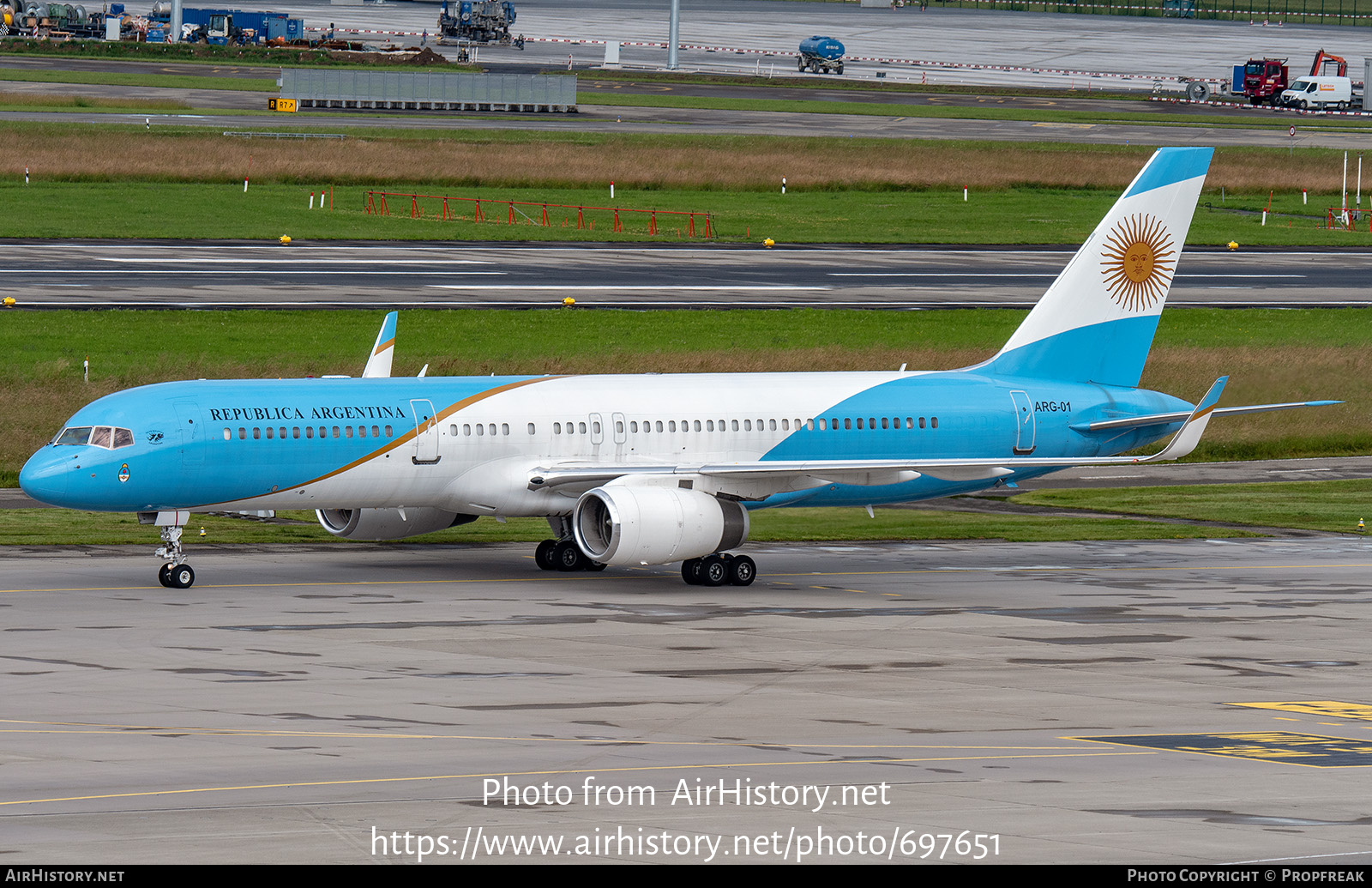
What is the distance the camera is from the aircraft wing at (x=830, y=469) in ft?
132

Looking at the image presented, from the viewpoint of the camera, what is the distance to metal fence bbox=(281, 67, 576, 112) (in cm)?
15088

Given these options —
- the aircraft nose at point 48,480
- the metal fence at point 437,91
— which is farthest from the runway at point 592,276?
the metal fence at point 437,91

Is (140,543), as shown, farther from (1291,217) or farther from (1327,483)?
(1291,217)

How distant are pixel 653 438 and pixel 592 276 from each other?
4567cm

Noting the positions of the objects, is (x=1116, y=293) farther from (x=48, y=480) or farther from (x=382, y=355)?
(x=48, y=480)

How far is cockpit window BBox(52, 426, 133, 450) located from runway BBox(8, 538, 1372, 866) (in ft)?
9.18

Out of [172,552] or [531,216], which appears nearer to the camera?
[172,552]

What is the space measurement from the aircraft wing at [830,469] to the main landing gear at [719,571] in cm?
156

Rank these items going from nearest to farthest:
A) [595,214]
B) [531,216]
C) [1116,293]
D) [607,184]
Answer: [1116,293] < [595,214] < [531,216] < [607,184]

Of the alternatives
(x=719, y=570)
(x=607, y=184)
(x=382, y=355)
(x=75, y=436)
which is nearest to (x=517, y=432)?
(x=719, y=570)

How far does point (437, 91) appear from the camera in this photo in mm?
153750

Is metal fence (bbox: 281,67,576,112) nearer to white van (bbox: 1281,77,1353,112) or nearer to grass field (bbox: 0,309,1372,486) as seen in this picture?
white van (bbox: 1281,77,1353,112)
